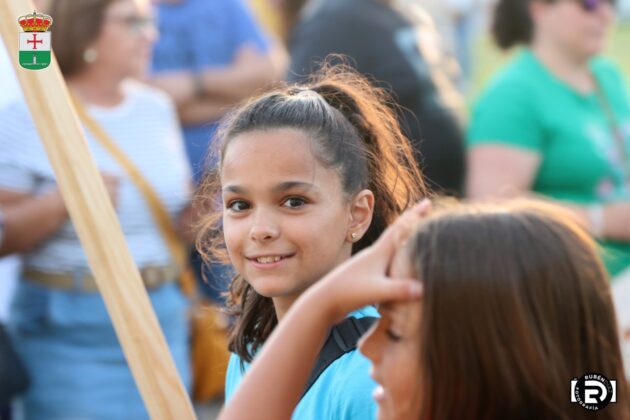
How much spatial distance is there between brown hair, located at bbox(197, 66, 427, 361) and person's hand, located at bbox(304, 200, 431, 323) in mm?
553

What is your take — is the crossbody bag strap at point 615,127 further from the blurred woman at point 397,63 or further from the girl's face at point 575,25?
the blurred woman at point 397,63

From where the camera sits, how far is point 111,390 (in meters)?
3.54

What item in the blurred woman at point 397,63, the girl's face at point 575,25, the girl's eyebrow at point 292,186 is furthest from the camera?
the girl's face at point 575,25

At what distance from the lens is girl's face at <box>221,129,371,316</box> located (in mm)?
2096

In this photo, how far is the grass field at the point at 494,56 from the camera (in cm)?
909

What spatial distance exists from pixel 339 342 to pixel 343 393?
123mm

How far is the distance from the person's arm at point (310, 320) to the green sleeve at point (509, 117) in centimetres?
201

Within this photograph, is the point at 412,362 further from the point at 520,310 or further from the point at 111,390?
the point at 111,390

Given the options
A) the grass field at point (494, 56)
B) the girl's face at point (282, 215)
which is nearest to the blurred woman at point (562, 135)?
the girl's face at point (282, 215)

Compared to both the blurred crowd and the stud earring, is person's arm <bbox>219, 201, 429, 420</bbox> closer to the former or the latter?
the blurred crowd

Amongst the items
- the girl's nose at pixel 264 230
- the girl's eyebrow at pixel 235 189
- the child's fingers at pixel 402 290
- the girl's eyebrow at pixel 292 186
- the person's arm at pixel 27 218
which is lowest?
the person's arm at pixel 27 218

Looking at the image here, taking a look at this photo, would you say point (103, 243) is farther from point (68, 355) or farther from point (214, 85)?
point (214, 85)

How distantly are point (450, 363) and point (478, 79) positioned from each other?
801cm

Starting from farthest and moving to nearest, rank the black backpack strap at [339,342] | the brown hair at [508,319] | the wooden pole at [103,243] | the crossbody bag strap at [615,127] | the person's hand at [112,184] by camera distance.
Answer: the crossbody bag strap at [615,127], the person's hand at [112,184], the black backpack strap at [339,342], the wooden pole at [103,243], the brown hair at [508,319]
